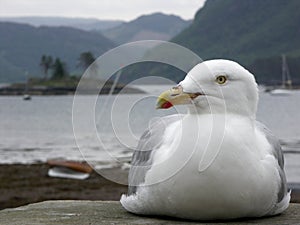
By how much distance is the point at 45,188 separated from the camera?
22125mm

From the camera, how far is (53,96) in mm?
144875

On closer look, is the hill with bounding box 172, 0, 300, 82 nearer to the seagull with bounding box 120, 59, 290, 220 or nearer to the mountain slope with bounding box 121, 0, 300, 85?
the mountain slope with bounding box 121, 0, 300, 85

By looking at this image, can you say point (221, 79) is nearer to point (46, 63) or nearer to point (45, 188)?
point (45, 188)

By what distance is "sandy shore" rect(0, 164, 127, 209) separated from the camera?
20.1 m

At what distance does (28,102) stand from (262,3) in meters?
85.4

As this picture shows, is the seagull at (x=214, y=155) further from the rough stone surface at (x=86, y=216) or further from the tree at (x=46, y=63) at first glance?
the tree at (x=46, y=63)

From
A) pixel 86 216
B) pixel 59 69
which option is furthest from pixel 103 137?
pixel 59 69

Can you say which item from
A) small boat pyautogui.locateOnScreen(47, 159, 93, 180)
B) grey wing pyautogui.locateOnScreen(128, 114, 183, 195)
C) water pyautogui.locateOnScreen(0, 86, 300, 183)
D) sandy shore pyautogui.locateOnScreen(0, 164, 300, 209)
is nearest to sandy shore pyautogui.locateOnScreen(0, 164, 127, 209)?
sandy shore pyautogui.locateOnScreen(0, 164, 300, 209)

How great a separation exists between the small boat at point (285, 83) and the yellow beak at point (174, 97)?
409 ft

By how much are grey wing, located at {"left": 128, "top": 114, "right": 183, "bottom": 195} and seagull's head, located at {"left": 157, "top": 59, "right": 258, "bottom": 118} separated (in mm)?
470

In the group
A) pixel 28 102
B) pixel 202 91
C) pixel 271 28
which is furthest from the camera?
pixel 271 28

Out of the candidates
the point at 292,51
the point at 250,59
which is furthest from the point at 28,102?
the point at 292,51

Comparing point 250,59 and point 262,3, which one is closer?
point 250,59

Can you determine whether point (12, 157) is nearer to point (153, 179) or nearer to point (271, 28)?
point (153, 179)
